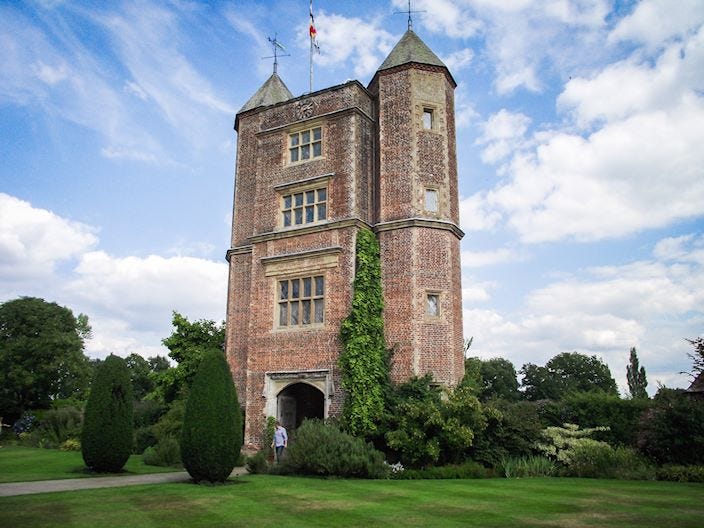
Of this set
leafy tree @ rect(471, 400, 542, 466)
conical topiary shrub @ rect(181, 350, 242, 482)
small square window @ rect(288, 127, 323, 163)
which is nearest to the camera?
conical topiary shrub @ rect(181, 350, 242, 482)

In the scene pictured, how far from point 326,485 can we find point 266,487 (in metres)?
1.33

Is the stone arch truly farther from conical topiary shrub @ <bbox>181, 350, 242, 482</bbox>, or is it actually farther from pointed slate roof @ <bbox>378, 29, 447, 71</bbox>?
pointed slate roof @ <bbox>378, 29, 447, 71</bbox>

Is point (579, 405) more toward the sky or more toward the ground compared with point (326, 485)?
more toward the sky

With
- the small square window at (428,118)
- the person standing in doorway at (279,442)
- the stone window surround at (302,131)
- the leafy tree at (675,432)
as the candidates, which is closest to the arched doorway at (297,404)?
the person standing in doorway at (279,442)

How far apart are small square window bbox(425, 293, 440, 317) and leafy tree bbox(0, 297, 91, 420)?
31.5m

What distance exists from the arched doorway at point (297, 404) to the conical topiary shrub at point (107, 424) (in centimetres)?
592

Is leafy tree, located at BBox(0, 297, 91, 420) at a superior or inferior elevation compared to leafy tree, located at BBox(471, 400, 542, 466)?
superior

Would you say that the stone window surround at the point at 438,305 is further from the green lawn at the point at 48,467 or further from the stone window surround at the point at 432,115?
the green lawn at the point at 48,467

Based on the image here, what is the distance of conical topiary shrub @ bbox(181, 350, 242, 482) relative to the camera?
12070 mm

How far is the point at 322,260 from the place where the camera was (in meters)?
19.8

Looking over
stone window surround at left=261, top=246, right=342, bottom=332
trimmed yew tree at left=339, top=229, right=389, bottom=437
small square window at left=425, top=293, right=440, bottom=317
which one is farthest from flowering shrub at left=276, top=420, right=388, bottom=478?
small square window at left=425, top=293, right=440, bottom=317

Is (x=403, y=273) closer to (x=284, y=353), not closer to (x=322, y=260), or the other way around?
(x=322, y=260)

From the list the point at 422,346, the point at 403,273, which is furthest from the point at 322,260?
the point at 422,346

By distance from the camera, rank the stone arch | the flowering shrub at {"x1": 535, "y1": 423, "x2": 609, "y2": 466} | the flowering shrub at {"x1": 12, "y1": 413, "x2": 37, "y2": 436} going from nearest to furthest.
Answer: the flowering shrub at {"x1": 535, "y1": 423, "x2": 609, "y2": 466} → the stone arch → the flowering shrub at {"x1": 12, "y1": 413, "x2": 37, "y2": 436}
